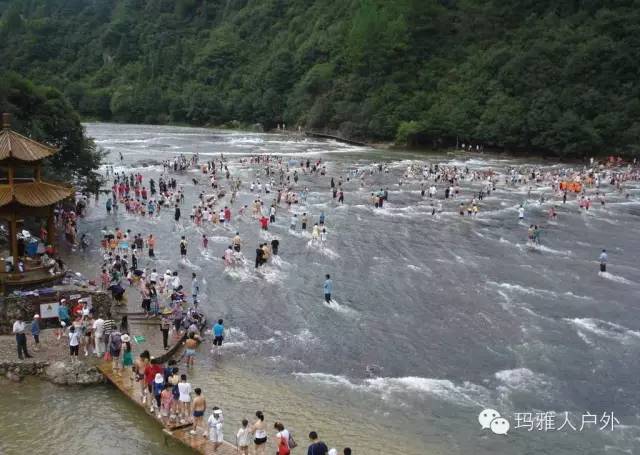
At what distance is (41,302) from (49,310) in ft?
1.29

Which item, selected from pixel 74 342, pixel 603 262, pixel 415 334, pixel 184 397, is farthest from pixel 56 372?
pixel 603 262

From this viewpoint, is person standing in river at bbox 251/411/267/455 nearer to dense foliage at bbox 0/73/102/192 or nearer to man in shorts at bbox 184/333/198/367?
man in shorts at bbox 184/333/198/367

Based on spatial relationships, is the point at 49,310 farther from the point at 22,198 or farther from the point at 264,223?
the point at 264,223

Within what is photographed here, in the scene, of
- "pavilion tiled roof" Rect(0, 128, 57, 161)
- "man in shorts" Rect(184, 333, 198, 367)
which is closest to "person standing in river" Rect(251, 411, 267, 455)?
"man in shorts" Rect(184, 333, 198, 367)

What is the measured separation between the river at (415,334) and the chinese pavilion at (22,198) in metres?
5.58

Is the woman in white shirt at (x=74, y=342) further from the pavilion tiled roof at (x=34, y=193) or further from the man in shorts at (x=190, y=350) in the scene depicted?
the pavilion tiled roof at (x=34, y=193)

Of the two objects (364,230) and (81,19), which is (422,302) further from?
(81,19)

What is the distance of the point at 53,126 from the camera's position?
37.9 meters

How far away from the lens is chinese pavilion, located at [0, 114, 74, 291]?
22.4m

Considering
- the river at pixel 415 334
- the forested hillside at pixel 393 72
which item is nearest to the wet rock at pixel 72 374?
the river at pixel 415 334

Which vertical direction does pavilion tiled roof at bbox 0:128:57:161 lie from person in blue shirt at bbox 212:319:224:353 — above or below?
above

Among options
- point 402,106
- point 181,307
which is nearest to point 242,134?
point 402,106

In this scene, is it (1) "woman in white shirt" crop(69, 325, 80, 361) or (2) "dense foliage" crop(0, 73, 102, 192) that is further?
(2) "dense foliage" crop(0, 73, 102, 192)

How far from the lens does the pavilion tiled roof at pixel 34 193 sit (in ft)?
73.7
